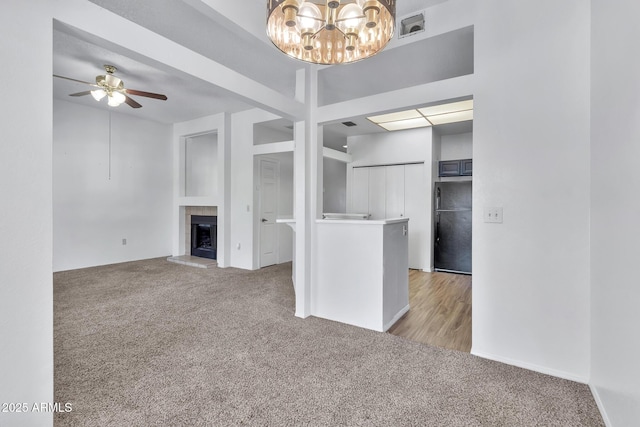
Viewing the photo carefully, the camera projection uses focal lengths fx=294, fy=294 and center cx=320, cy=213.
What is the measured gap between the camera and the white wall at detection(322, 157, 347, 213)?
8.10 m

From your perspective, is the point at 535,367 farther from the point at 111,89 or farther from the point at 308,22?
the point at 111,89

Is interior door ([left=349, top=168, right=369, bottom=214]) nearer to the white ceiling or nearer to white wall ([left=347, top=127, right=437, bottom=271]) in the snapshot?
white wall ([left=347, top=127, right=437, bottom=271])

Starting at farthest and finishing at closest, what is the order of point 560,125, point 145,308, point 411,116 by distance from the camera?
point 411,116 < point 145,308 < point 560,125

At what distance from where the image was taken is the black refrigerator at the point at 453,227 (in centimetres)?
510

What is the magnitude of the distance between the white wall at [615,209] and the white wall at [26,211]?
252 cm

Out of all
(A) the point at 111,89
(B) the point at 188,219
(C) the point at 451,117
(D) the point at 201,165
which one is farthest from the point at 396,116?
(B) the point at 188,219

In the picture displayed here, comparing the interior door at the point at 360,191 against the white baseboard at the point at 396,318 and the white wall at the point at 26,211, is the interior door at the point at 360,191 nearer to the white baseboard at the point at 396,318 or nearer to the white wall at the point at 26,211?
the white baseboard at the point at 396,318

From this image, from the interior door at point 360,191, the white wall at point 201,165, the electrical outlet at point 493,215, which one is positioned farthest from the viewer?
the white wall at point 201,165

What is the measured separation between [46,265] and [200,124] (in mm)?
5060

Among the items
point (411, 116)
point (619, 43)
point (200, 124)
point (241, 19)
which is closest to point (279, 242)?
point (200, 124)

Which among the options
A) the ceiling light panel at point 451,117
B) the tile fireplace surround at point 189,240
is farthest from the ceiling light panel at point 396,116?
the tile fireplace surround at point 189,240

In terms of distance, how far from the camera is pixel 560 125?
196 cm

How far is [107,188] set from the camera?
5.37m

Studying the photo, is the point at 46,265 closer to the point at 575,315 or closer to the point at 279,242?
the point at 575,315
